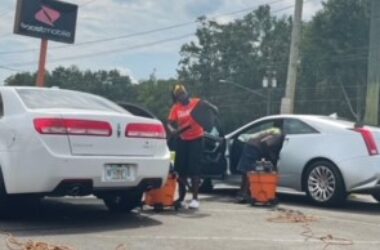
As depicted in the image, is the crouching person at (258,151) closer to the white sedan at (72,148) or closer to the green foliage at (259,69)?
the white sedan at (72,148)

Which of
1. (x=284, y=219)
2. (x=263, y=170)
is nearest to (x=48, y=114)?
(x=284, y=219)

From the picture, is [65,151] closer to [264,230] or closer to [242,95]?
[264,230]

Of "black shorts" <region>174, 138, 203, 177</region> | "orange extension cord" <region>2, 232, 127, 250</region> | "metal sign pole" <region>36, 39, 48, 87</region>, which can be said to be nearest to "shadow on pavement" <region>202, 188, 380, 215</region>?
"black shorts" <region>174, 138, 203, 177</region>

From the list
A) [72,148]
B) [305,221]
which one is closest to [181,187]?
[305,221]

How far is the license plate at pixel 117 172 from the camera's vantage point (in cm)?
671

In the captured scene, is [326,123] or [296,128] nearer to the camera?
[326,123]

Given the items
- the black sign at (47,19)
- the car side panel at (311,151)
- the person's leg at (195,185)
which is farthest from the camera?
the black sign at (47,19)

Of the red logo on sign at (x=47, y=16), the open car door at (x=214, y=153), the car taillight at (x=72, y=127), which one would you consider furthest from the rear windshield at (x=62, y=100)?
the red logo on sign at (x=47, y=16)

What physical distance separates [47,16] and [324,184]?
13.7 meters

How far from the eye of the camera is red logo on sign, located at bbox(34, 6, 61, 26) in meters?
20.6

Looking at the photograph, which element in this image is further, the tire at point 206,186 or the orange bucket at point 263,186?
the tire at point 206,186

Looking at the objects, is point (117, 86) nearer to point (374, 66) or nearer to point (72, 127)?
point (374, 66)

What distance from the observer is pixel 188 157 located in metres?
8.70

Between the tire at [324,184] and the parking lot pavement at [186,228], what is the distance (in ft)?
0.73
